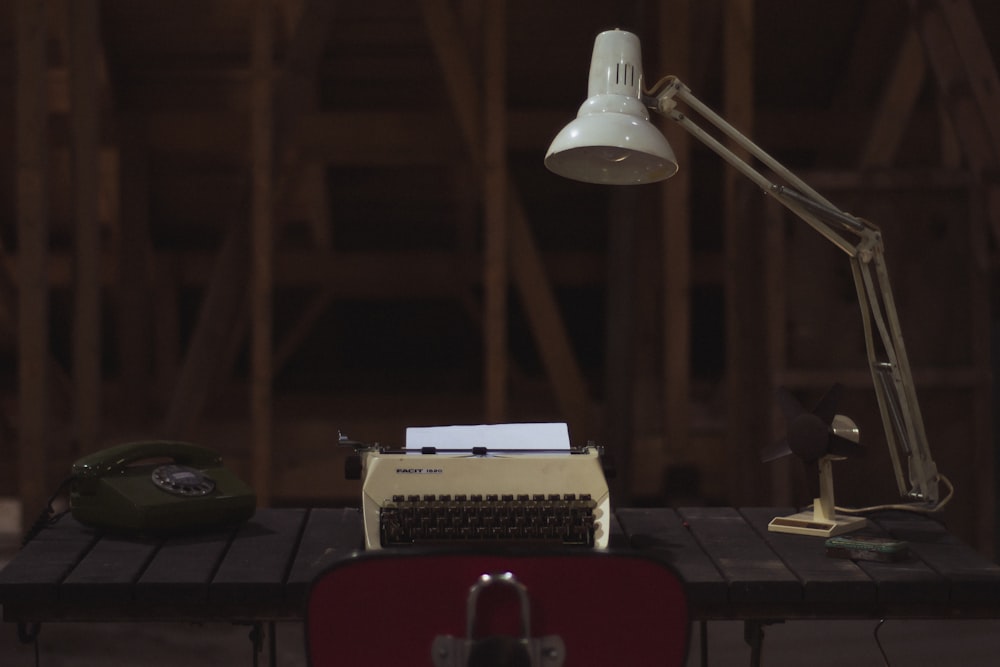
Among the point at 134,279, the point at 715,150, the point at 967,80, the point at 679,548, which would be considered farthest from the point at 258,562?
the point at 134,279

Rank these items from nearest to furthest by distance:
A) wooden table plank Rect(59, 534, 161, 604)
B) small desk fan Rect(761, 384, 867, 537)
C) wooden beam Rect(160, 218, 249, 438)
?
wooden table plank Rect(59, 534, 161, 604), small desk fan Rect(761, 384, 867, 537), wooden beam Rect(160, 218, 249, 438)

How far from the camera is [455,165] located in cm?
508

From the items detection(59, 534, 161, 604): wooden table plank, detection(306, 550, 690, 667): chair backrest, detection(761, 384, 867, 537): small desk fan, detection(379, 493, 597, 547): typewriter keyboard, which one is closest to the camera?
detection(306, 550, 690, 667): chair backrest

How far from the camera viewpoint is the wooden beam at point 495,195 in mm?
3781

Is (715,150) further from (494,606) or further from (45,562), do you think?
(45,562)

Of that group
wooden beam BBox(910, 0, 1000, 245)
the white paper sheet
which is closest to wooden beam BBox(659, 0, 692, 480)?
wooden beam BBox(910, 0, 1000, 245)

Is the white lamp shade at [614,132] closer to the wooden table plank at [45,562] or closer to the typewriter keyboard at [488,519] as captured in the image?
the typewriter keyboard at [488,519]

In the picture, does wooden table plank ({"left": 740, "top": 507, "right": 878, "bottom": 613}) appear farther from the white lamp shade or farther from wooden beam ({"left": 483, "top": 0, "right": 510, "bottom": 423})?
wooden beam ({"left": 483, "top": 0, "right": 510, "bottom": 423})

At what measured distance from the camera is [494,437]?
1724 mm

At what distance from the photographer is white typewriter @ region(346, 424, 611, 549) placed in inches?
63.6

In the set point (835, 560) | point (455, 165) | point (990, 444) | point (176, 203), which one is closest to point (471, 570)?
point (835, 560)

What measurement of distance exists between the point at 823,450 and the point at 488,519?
24.6 inches

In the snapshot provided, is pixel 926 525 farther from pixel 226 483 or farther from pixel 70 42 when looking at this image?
pixel 70 42

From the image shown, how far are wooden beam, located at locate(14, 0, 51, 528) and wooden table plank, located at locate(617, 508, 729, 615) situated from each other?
241cm
